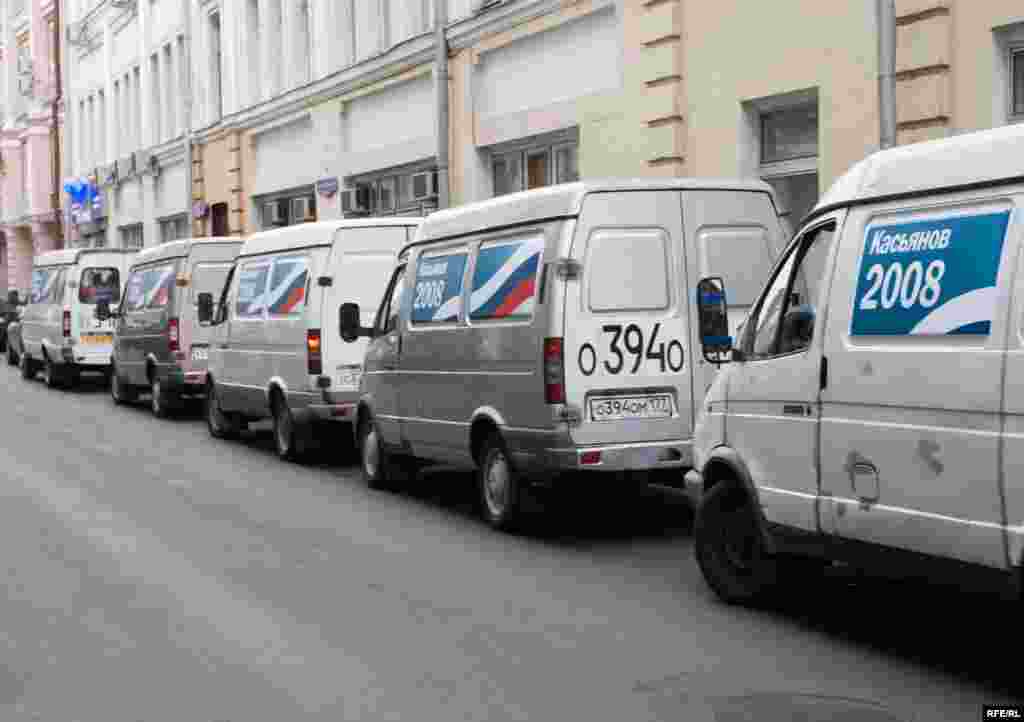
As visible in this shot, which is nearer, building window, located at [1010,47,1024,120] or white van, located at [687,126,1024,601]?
white van, located at [687,126,1024,601]

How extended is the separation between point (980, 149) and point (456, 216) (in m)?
5.78

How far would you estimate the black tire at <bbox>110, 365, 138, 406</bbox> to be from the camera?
2271cm

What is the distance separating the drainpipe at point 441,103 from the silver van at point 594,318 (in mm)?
11112

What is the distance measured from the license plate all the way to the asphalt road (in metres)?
0.84

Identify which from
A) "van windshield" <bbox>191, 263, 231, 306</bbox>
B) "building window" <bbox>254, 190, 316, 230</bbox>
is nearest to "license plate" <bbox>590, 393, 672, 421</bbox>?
"van windshield" <bbox>191, 263, 231, 306</bbox>

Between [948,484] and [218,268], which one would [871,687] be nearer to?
[948,484]

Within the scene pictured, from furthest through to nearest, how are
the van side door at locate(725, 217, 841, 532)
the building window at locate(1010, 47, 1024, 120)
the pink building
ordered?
the pink building → the building window at locate(1010, 47, 1024, 120) → the van side door at locate(725, 217, 841, 532)

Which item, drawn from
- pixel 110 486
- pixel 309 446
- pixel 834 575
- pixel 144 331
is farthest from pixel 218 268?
pixel 834 575

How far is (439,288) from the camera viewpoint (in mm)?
11531

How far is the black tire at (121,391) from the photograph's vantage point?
2271cm

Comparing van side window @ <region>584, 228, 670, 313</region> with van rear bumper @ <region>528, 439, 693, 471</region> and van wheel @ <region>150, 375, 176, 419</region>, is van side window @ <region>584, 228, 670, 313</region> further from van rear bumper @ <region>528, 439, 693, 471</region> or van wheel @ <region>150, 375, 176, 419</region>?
van wheel @ <region>150, 375, 176, 419</region>

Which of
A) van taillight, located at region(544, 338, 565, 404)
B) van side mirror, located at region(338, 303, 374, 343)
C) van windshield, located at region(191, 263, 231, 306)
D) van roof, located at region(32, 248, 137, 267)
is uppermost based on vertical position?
van roof, located at region(32, 248, 137, 267)

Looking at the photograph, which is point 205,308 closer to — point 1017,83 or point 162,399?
point 162,399

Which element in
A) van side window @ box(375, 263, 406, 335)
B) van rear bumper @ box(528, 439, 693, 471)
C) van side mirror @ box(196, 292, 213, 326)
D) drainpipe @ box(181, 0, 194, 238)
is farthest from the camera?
drainpipe @ box(181, 0, 194, 238)
